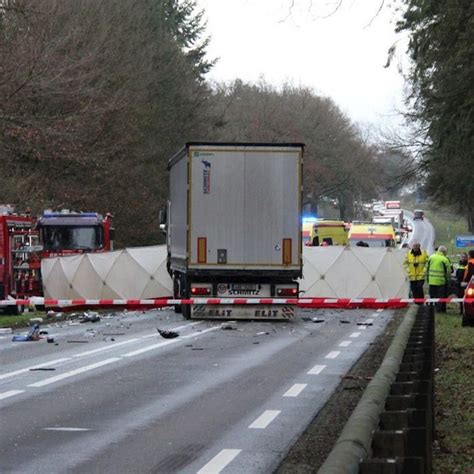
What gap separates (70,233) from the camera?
3719 cm

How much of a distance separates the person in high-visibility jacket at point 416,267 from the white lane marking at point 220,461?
23453 mm

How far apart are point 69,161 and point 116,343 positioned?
29081 millimetres

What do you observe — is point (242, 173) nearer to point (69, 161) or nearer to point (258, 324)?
point (258, 324)

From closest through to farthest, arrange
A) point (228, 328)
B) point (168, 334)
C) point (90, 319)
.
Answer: point (168, 334), point (228, 328), point (90, 319)

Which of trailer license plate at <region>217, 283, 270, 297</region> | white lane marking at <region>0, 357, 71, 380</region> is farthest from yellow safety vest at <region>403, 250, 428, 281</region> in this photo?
white lane marking at <region>0, 357, 71, 380</region>

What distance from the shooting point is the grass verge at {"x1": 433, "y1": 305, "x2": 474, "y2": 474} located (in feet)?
30.1

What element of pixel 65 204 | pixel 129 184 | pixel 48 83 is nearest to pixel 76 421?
pixel 48 83

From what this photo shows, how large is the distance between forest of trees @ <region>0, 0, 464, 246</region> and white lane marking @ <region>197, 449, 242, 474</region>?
546 inches

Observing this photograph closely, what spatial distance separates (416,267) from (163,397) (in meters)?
20.2

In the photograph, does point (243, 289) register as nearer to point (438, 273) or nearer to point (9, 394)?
point (438, 273)

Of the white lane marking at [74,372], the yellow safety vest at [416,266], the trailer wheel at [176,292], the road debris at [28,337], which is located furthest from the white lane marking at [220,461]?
the yellow safety vest at [416,266]

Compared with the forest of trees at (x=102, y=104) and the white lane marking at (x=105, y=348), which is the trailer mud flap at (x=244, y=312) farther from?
the forest of trees at (x=102, y=104)

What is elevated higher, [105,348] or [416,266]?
[416,266]

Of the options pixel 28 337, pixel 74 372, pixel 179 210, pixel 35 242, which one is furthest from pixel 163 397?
pixel 35 242
